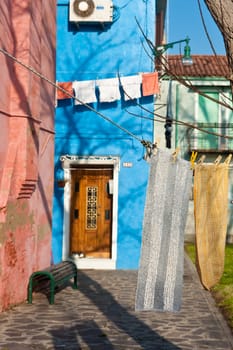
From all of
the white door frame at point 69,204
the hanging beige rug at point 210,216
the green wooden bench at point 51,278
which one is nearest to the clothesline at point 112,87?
the white door frame at point 69,204

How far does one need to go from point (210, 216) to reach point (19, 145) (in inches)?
145

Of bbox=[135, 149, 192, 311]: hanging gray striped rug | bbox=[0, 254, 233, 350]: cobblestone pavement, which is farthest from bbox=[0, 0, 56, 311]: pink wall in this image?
bbox=[135, 149, 192, 311]: hanging gray striped rug

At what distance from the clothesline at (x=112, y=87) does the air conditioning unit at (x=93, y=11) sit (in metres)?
1.52

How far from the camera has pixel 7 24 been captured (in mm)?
9109

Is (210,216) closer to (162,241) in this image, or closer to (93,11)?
(162,241)

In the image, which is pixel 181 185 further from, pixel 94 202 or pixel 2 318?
pixel 94 202

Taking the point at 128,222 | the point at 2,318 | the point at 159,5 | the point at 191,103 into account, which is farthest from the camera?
the point at 191,103

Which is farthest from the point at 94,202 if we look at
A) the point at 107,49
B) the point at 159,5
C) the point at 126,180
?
the point at 159,5

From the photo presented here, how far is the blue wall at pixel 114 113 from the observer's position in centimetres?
1396

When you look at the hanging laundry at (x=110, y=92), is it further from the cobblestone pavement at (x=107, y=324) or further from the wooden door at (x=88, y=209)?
the cobblestone pavement at (x=107, y=324)

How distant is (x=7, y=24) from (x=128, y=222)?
252 inches

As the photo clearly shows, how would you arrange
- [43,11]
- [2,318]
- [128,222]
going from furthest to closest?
[128,222], [43,11], [2,318]

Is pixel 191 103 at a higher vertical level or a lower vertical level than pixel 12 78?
higher

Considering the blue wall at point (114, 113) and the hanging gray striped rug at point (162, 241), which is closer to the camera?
the hanging gray striped rug at point (162, 241)
